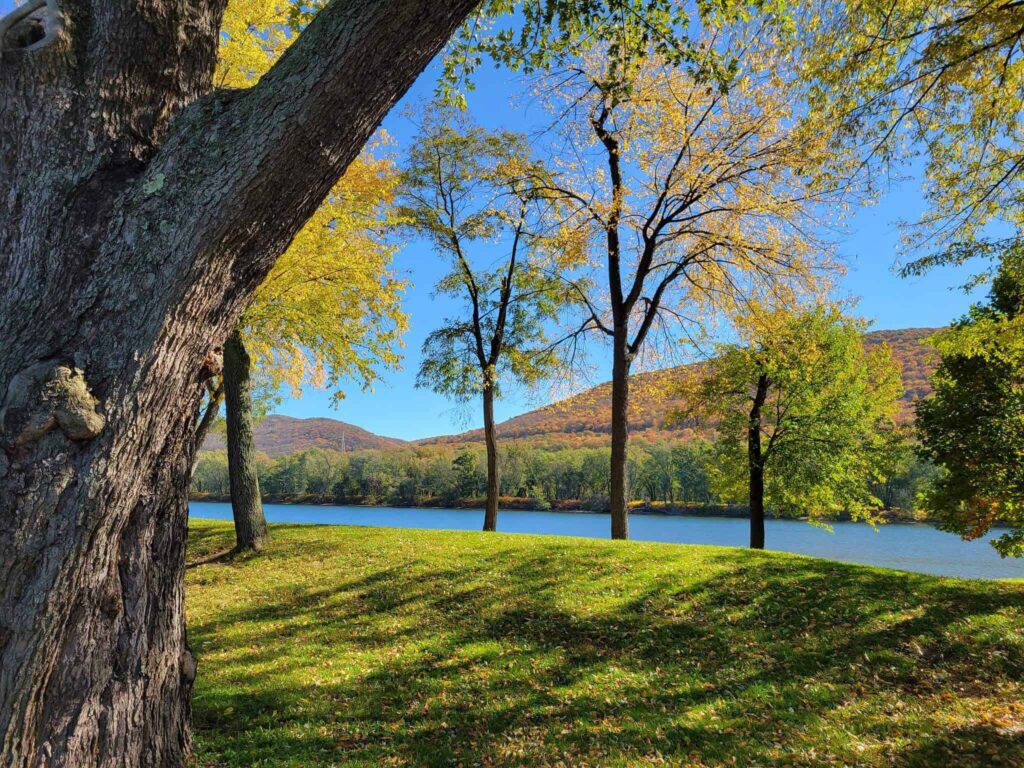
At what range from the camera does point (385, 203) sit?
48.6 ft

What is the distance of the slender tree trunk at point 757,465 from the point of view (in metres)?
19.5

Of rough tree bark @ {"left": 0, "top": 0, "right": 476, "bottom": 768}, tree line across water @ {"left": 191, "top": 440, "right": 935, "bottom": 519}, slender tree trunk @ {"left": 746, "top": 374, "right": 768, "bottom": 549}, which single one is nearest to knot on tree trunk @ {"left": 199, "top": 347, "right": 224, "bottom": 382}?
rough tree bark @ {"left": 0, "top": 0, "right": 476, "bottom": 768}

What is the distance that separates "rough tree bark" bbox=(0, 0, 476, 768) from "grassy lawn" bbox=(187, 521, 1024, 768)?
2.50 meters

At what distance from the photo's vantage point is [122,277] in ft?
7.75

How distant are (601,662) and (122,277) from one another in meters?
6.63

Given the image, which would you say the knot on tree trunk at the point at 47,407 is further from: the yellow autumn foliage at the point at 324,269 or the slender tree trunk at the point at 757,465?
the slender tree trunk at the point at 757,465

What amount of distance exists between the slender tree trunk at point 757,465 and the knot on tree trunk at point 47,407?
20609 mm

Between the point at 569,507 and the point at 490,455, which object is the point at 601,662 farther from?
the point at 569,507

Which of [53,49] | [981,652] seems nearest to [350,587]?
[53,49]

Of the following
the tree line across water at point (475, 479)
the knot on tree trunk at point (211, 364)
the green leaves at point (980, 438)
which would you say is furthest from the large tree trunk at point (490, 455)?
the tree line across water at point (475, 479)

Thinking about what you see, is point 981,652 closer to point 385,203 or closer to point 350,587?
point 350,587

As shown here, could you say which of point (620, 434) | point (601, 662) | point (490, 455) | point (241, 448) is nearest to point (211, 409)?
point (241, 448)

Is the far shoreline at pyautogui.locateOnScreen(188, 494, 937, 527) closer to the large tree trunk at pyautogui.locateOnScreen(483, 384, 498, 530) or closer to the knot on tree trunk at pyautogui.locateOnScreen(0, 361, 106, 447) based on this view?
the large tree trunk at pyautogui.locateOnScreen(483, 384, 498, 530)

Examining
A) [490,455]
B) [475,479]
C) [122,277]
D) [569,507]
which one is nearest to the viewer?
[122,277]
